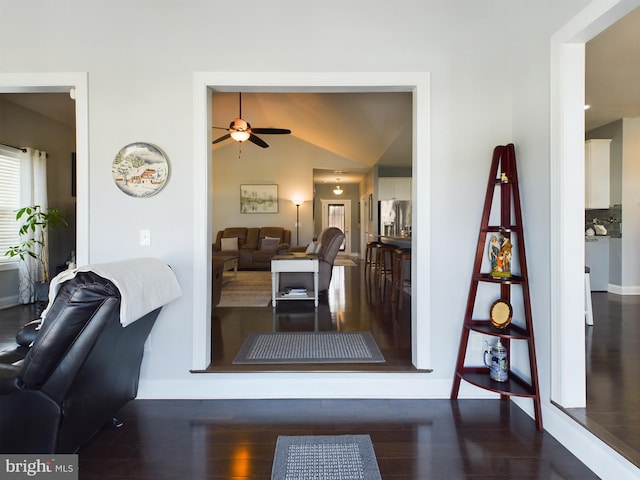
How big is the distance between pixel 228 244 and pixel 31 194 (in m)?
4.19

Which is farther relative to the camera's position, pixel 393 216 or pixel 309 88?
pixel 393 216

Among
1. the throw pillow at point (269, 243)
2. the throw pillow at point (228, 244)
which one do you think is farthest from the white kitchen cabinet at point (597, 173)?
the throw pillow at point (228, 244)

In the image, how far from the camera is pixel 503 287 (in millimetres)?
2287

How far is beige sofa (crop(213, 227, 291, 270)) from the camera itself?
27.2 feet

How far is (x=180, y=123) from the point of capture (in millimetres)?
2322

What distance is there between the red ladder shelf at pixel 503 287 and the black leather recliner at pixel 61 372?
200 cm

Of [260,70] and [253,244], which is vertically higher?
[260,70]

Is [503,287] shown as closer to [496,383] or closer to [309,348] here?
[496,383]

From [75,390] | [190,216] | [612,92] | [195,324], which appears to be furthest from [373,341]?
[612,92]

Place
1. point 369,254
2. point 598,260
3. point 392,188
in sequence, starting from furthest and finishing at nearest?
point 392,188, point 369,254, point 598,260

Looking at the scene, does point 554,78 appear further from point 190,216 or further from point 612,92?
point 612,92

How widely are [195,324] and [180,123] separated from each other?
1.35 metres

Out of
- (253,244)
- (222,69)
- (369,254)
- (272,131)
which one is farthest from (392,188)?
(222,69)

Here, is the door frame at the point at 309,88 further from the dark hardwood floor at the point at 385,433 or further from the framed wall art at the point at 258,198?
the framed wall art at the point at 258,198
